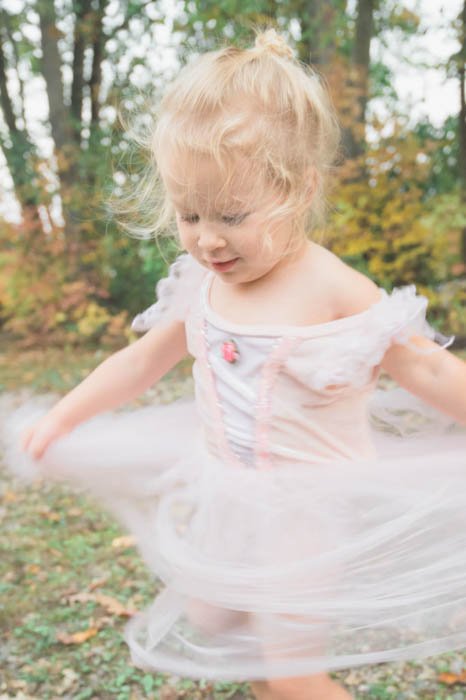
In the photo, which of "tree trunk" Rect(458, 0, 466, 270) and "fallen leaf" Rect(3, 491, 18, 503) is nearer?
"fallen leaf" Rect(3, 491, 18, 503)

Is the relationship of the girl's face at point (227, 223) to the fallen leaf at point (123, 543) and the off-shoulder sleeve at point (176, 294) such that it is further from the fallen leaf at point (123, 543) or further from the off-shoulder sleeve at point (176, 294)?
the fallen leaf at point (123, 543)

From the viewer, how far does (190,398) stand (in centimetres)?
247

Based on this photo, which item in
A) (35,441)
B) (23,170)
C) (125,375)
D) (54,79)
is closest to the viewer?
(35,441)

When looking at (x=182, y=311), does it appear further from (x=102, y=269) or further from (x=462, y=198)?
(x=102, y=269)

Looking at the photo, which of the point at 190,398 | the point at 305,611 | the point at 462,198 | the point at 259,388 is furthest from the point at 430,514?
the point at 462,198

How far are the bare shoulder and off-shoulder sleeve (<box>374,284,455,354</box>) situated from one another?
0.12 feet

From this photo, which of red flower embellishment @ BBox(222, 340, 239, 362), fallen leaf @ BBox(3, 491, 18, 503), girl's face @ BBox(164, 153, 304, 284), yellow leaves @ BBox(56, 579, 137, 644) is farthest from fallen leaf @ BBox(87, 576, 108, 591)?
girl's face @ BBox(164, 153, 304, 284)

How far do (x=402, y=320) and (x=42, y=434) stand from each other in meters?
0.99

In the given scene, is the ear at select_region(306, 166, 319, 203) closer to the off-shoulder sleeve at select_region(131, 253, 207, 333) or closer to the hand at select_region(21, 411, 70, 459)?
the off-shoulder sleeve at select_region(131, 253, 207, 333)

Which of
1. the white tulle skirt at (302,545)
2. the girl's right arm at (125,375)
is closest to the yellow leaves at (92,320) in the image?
the girl's right arm at (125,375)

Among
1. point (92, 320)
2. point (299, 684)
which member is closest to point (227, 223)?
point (299, 684)

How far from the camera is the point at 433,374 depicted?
1720mm

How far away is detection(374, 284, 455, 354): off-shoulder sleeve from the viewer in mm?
1689

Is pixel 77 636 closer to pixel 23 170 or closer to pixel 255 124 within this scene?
pixel 255 124
